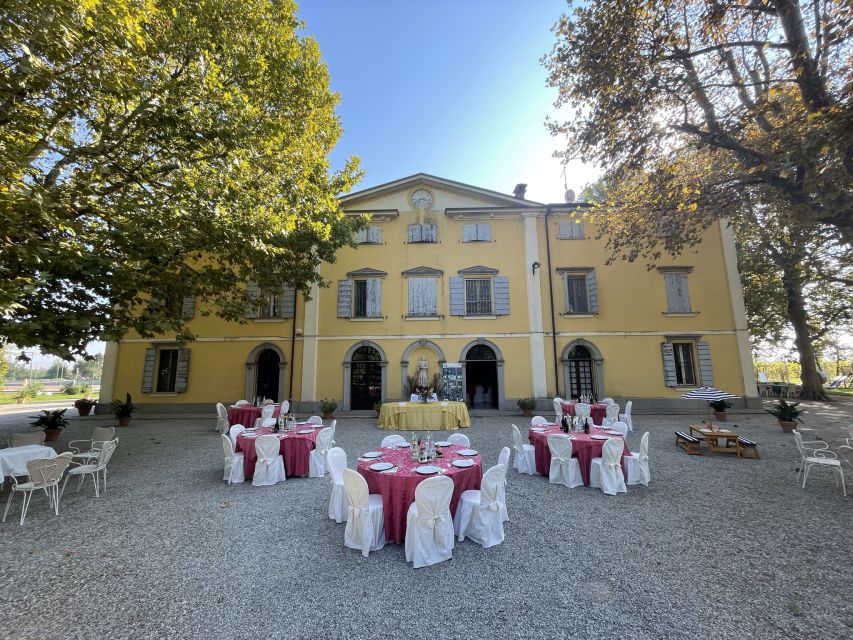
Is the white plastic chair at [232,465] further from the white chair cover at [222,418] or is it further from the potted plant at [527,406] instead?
the potted plant at [527,406]

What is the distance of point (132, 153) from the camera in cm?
624

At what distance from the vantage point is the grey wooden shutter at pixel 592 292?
13.6 meters

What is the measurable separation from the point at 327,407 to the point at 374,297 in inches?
181

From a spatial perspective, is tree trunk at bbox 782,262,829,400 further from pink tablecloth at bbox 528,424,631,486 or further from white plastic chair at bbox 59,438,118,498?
white plastic chair at bbox 59,438,118,498

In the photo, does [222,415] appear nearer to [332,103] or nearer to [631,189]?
[332,103]

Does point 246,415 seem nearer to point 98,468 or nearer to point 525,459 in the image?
point 98,468

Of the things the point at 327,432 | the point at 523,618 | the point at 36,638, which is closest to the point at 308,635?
the point at 523,618

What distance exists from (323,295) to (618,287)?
1183cm

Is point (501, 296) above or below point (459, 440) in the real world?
above

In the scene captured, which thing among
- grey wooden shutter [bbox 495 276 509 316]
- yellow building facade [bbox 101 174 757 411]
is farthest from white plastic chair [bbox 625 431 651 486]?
grey wooden shutter [bbox 495 276 509 316]

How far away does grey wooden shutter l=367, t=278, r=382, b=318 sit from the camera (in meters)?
14.0

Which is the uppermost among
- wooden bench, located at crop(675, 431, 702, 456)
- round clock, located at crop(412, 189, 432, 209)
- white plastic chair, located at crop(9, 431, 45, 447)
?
round clock, located at crop(412, 189, 432, 209)

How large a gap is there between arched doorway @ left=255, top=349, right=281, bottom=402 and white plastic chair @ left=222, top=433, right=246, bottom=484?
27.7 feet

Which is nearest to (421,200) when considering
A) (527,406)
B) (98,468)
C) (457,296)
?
(457,296)
